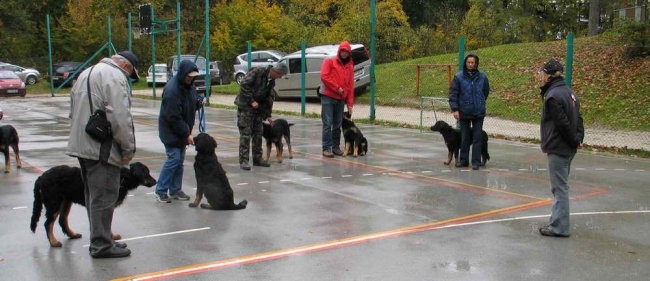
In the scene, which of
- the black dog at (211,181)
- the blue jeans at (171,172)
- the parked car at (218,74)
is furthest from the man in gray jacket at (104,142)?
the parked car at (218,74)

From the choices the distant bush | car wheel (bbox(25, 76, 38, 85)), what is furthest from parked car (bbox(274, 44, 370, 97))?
car wheel (bbox(25, 76, 38, 85))

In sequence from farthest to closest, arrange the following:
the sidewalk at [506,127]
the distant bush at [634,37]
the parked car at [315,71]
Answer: the parked car at [315,71], the distant bush at [634,37], the sidewalk at [506,127]

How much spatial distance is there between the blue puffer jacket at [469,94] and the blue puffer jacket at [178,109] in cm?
425

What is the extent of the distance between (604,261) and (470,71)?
505cm

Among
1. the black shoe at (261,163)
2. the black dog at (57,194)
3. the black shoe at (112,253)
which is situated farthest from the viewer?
the black shoe at (261,163)

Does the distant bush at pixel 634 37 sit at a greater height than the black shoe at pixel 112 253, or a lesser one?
greater

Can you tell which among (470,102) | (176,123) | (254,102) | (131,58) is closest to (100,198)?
(131,58)

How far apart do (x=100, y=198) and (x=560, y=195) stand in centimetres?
416

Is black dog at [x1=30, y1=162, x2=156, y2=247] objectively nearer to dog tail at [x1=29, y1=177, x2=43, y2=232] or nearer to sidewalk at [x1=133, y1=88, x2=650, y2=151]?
dog tail at [x1=29, y1=177, x2=43, y2=232]

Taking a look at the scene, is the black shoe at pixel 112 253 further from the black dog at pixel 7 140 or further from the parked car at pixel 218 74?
the parked car at pixel 218 74

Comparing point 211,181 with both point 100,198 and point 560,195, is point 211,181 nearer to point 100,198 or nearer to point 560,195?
point 100,198

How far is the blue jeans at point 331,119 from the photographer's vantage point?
1127cm

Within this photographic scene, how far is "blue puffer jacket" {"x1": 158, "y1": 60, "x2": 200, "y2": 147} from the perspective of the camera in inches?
294

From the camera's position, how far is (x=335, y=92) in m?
11.2
